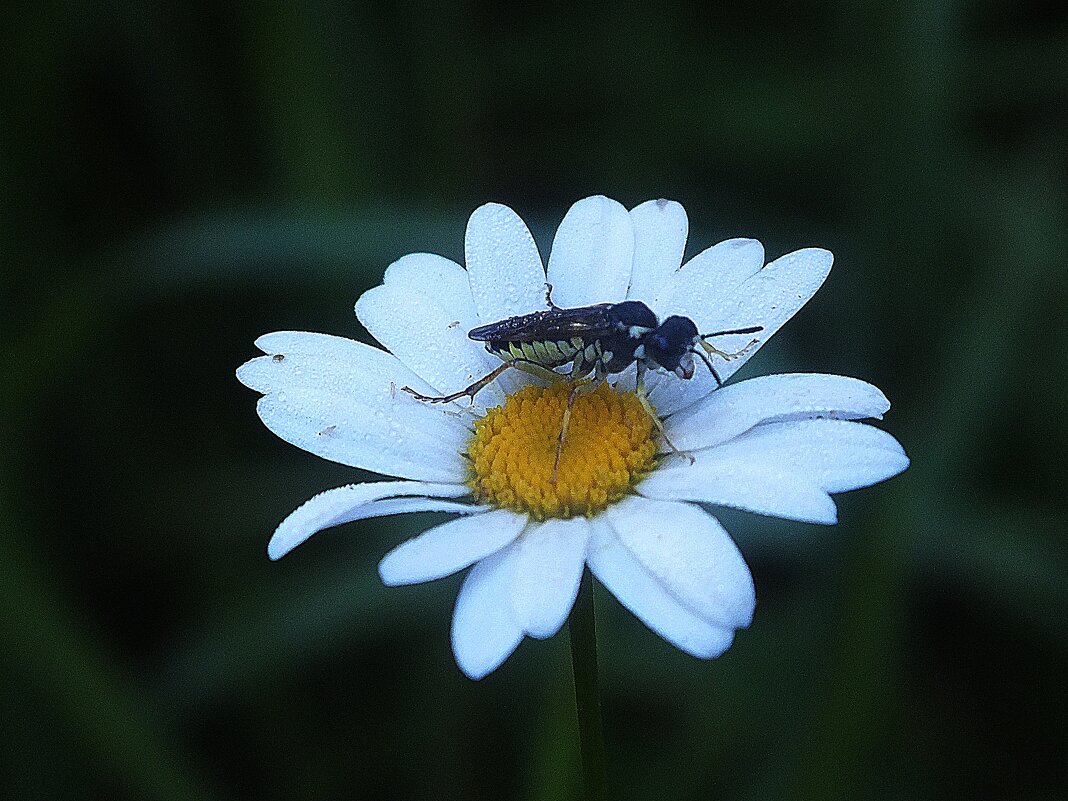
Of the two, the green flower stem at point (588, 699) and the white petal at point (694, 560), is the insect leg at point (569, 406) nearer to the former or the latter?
the white petal at point (694, 560)

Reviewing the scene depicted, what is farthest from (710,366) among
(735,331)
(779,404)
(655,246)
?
(655,246)

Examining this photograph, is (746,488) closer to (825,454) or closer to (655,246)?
(825,454)

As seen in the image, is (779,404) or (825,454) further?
(779,404)

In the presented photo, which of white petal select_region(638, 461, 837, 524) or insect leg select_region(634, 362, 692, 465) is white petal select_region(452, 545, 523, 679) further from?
insect leg select_region(634, 362, 692, 465)

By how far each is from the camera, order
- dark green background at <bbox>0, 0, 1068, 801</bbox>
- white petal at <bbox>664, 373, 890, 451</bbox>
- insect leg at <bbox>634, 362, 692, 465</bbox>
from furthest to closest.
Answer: dark green background at <bbox>0, 0, 1068, 801</bbox> → insect leg at <bbox>634, 362, 692, 465</bbox> → white petal at <bbox>664, 373, 890, 451</bbox>

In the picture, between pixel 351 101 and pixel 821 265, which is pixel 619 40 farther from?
pixel 821 265

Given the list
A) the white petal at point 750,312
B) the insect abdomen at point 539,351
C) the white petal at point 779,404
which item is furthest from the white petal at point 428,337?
the white petal at point 779,404

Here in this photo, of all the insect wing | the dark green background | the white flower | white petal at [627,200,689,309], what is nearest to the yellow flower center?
the white flower
